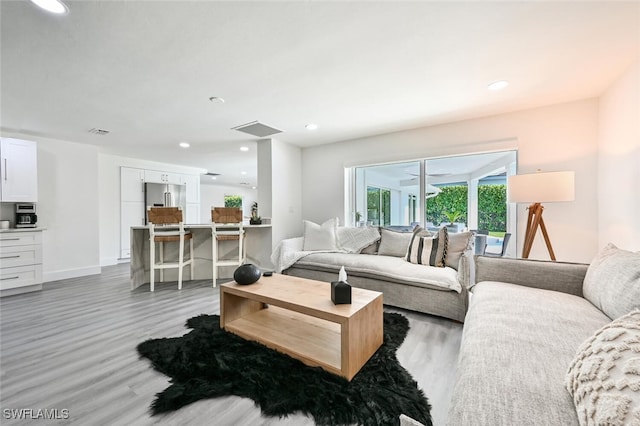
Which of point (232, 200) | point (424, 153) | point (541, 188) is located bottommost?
point (541, 188)

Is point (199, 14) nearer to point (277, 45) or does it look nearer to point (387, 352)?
point (277, 45)

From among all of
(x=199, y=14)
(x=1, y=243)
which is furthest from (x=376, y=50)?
(x=1, y=243)

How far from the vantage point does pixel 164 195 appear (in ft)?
20.6

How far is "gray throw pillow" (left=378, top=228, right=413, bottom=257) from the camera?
135 inches

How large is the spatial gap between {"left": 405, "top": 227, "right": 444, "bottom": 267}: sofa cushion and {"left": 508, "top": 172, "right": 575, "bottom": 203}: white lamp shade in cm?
85

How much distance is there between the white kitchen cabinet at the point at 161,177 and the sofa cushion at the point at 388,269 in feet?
15.2

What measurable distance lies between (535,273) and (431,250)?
1045mm

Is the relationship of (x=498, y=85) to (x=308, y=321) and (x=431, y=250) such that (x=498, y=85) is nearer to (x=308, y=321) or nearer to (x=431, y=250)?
(x=431, y=250)

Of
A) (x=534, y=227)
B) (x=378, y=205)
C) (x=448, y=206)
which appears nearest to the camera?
(x=534, y=227)

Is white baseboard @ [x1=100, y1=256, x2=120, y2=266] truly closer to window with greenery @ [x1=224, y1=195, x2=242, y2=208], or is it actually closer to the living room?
the living room

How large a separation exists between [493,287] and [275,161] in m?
3.56

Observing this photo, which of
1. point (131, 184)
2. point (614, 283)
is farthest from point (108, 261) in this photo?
point (614, 283)

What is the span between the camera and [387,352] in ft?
6.26

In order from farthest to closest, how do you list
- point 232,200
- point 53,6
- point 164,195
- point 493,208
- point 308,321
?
point 232,200 → point 164,195 → point 493,208 → point 308,321 → point 53,6
